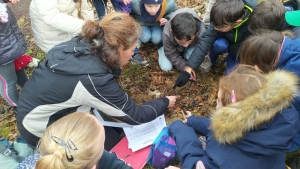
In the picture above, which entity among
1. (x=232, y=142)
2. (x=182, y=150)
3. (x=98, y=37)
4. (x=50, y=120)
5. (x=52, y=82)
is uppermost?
(x=98, y=37)

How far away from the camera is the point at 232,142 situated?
1827 mm

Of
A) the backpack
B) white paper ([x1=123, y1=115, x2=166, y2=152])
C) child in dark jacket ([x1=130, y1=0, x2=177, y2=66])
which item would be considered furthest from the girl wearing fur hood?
child in dark jacket ([x1=130, y1=0, x2=177, y2=66])

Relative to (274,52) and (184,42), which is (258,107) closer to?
(274,52)

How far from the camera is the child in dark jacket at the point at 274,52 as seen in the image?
2.37 meters

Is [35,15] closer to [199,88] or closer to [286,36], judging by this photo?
[199,88]

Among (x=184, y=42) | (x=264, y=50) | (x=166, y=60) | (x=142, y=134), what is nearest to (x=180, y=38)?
(x=184, y=42)

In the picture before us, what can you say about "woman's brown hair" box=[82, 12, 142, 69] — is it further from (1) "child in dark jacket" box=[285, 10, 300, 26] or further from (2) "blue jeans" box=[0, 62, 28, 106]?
(1) "child in dark jacket" box=[285, 10, 300, 26]

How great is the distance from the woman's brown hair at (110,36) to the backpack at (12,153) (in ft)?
3.17

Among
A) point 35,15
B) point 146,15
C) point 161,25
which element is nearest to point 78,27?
point 35,15

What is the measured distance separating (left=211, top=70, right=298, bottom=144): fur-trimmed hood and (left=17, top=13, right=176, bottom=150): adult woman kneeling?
99cm

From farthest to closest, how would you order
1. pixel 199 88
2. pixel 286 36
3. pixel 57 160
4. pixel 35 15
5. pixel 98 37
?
pixel 199 88
pixel 35 15
pixel 286 36
pixel 98 37
pixel 57 160

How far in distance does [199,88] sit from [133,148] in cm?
130

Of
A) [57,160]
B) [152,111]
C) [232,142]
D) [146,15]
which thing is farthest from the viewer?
[146,15]

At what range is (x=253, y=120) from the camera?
5.57ft
